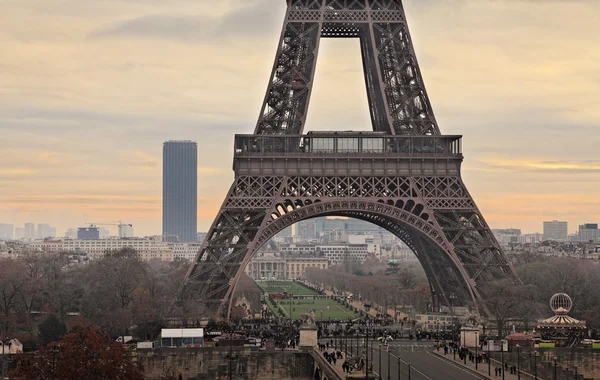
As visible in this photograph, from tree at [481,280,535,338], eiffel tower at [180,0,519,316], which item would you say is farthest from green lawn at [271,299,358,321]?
tree at [481,280,535,338]

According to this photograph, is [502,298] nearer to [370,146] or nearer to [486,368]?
[370,146]

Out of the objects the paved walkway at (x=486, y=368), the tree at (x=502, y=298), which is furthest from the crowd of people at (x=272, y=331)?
the tree at (x=502, y=298)

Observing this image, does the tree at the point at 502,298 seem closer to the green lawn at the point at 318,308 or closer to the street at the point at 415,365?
the street at the point at 415,365

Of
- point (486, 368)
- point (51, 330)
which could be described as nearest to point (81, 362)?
point (51, 330)

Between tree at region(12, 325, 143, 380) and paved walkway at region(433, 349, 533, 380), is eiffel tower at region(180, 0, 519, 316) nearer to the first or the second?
paved walkway at region(433, 349, 533, 380)

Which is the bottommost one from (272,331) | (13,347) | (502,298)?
(272,331)

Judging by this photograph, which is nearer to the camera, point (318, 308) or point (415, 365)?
point (415, 365)
